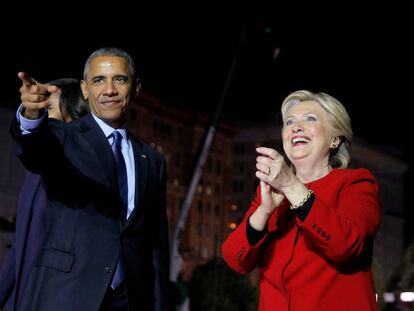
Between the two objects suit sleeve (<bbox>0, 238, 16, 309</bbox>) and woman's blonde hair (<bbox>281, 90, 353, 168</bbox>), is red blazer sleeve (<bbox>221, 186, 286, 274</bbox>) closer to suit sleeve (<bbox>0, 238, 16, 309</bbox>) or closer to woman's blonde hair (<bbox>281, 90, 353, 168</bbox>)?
woman's blonde hair (<bbox>281, 90, 353, 168</bbox>)

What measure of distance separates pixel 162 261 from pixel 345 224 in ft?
4.98

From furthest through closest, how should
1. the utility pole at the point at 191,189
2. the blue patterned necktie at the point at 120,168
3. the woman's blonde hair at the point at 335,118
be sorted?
the utility pole at the point at 191,189, the blue patterned necktie at the point at 120,168, the woman's blonde hair at the point at 335,118

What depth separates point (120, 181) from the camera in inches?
171

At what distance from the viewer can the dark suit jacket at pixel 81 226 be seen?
404 centimetres

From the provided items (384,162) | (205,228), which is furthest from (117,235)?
(384,162)

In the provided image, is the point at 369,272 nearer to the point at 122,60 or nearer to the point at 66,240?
the point at 66,240

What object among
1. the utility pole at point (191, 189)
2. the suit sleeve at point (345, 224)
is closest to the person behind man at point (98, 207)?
the suit sleeve at point (345, 224)

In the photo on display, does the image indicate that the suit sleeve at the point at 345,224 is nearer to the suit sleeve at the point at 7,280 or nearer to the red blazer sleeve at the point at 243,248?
the red blazer sleeve at the point at 243,248

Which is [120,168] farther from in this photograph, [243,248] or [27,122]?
[243,248]

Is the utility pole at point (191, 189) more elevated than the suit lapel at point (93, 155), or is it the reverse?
the utility pole at point (191, 189)

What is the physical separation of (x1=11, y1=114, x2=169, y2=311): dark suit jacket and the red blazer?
66cm

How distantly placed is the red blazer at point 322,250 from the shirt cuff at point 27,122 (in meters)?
1.10

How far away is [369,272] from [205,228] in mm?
91775

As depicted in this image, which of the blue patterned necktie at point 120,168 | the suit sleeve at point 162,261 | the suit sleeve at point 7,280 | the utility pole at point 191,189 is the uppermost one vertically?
the utility pole at point 191,189
